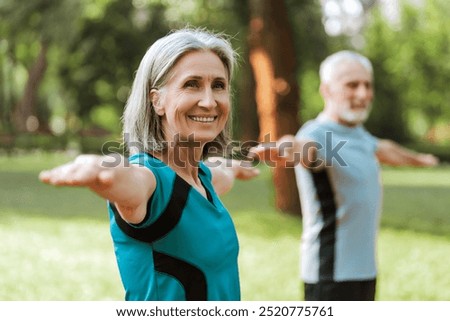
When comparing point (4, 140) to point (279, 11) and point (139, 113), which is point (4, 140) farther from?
point (139, 113)

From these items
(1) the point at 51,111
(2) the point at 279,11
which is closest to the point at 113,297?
(2) the point at 279,11

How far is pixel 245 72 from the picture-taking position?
2508cm

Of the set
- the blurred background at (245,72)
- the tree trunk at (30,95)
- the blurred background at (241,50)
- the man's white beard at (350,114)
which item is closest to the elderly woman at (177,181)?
the blurred background at (245,72)

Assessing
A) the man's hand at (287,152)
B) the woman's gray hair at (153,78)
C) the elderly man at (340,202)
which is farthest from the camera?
the elderly man at (340,202)

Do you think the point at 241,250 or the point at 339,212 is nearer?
the point at 339,212

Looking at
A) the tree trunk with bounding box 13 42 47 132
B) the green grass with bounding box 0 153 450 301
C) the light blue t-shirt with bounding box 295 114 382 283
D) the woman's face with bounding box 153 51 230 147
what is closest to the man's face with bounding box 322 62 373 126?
the light blue t-shirt with bounding box 295 114 382 283

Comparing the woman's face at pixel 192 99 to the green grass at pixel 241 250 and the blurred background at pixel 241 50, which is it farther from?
the blurred background at pixel 241 50

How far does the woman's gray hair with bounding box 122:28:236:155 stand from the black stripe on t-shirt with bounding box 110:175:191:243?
0.57ft

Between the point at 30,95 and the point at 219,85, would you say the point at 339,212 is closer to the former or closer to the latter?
the point at 219,85

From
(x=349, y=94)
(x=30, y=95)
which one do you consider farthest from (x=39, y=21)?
(x=30, y=95)

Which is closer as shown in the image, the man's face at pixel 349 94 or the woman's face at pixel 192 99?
the woman's face at pixel 192 99

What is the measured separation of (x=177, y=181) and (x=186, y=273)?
26cm

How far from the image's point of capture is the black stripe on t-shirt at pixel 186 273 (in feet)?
6.19

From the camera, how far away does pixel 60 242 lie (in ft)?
28.4
